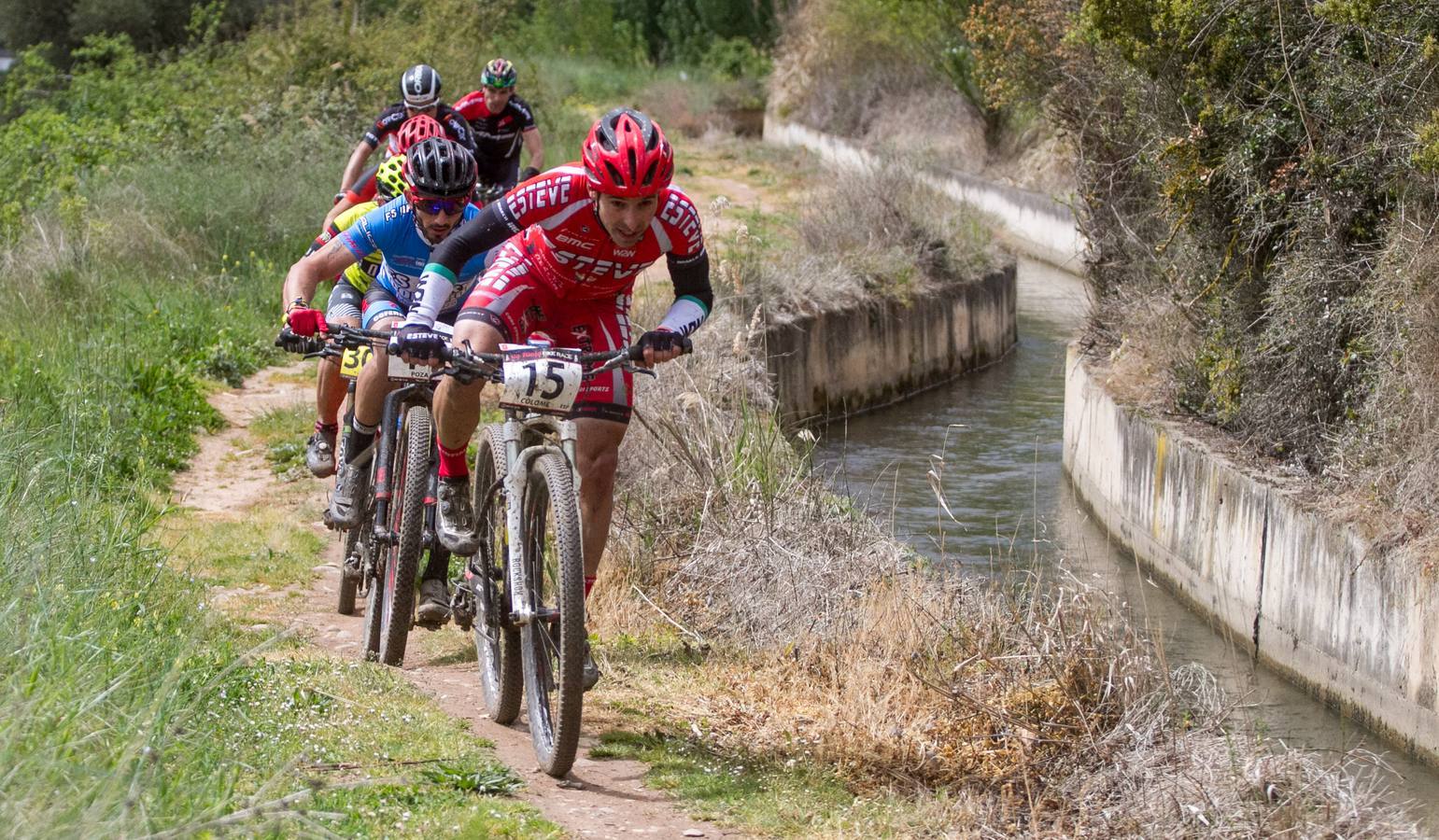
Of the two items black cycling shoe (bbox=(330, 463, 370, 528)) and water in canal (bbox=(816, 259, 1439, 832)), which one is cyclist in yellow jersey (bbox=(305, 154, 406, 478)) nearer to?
black cycling shoe (bbox=(330, 463, 370, 528))

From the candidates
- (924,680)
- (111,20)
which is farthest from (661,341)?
(111,20)

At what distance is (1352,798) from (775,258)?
549 inches

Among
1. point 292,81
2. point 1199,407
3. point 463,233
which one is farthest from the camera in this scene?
point 292,81

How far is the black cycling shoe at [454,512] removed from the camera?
Answer: 265 inches

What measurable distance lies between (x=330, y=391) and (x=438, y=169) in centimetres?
187

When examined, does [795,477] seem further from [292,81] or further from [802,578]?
[292,81]

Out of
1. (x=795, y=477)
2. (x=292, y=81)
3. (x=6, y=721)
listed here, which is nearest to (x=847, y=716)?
(x=795, y=477)

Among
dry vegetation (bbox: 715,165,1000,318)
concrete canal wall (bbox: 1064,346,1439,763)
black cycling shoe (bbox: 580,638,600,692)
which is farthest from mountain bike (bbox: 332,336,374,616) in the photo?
dry vegetation (bbox: 715,165,1000,318)

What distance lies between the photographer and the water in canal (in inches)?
360

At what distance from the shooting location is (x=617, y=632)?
815cm

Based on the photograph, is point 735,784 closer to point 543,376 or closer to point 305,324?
point 543,376

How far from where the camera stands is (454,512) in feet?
22.6

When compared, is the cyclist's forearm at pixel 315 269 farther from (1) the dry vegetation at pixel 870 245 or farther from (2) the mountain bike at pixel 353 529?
(1) the dry vegetation at pixel 870 245

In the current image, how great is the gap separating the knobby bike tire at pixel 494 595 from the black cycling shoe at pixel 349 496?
1217 millimetres
